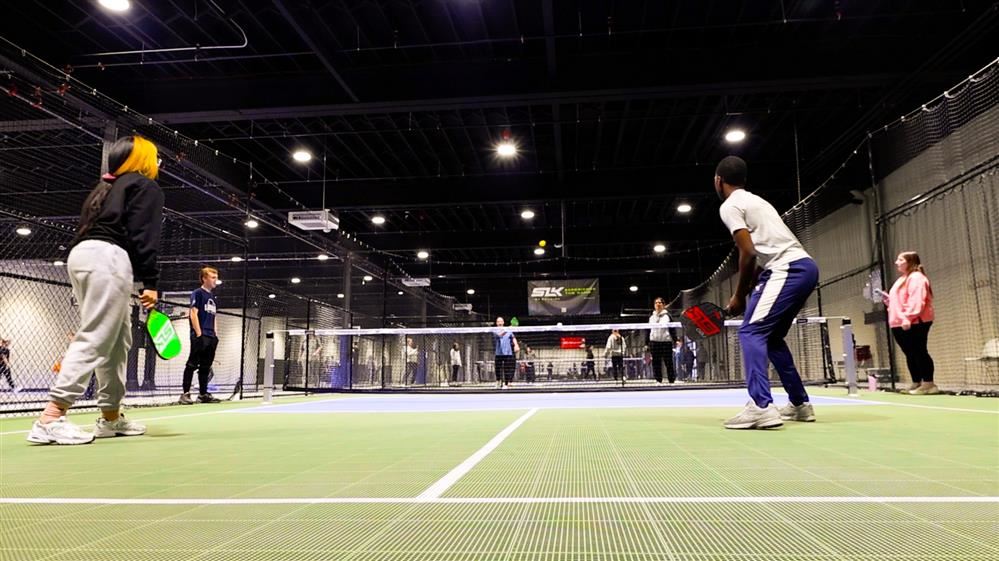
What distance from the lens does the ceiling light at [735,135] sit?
41.4 feet

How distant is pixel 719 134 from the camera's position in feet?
43.3

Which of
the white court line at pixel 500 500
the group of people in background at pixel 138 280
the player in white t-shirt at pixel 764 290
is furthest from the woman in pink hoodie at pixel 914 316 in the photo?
the white court line at pixel 500 500

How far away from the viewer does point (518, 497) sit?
80.8 inches

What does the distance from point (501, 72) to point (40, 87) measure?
259 inches

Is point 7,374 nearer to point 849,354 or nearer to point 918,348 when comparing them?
point 849,354

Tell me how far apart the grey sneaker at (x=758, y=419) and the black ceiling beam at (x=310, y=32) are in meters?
7.58

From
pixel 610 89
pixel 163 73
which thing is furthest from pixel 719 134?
pixel 163 73

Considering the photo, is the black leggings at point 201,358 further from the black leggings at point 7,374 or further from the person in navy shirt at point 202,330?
the black leggings at point 7,374

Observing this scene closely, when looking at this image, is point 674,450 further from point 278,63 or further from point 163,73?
point 163,73

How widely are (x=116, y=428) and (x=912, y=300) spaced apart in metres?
8.86

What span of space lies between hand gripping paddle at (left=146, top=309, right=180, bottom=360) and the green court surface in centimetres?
109

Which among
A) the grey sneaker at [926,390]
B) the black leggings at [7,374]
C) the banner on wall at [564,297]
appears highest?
the banner on wall at [564,297]

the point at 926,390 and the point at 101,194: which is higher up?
the point at 101,194

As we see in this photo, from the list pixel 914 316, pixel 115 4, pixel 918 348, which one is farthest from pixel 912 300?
pixel 115 4
